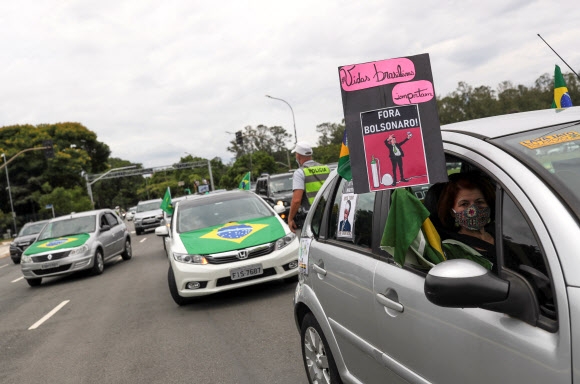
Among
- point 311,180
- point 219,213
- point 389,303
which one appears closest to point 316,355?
point 389,303

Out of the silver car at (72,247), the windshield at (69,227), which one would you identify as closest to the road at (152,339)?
the silver car at (72,247)

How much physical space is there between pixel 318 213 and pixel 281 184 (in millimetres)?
15021

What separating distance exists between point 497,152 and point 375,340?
112 centimetres

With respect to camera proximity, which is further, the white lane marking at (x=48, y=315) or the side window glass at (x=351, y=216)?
the white lane marking at (x=48, y=315)

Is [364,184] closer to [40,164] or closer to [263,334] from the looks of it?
[263,334]

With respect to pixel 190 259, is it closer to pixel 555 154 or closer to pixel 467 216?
pixel 467 216

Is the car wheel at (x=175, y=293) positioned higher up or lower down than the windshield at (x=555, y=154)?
lower down

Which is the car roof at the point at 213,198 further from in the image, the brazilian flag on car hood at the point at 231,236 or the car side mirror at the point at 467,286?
the car side mirror at the point at 467,286

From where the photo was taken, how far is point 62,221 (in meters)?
13.5

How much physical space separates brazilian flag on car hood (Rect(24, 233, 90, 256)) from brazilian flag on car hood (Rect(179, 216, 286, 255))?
535 cm

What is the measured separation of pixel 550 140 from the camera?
2.06 m

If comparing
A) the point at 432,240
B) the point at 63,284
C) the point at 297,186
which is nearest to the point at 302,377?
the point at 432,240

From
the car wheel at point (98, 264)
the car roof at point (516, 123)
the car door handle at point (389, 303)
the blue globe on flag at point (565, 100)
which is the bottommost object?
the car wheel at point (98, 264)

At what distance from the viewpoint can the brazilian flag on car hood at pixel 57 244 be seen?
12.0m
